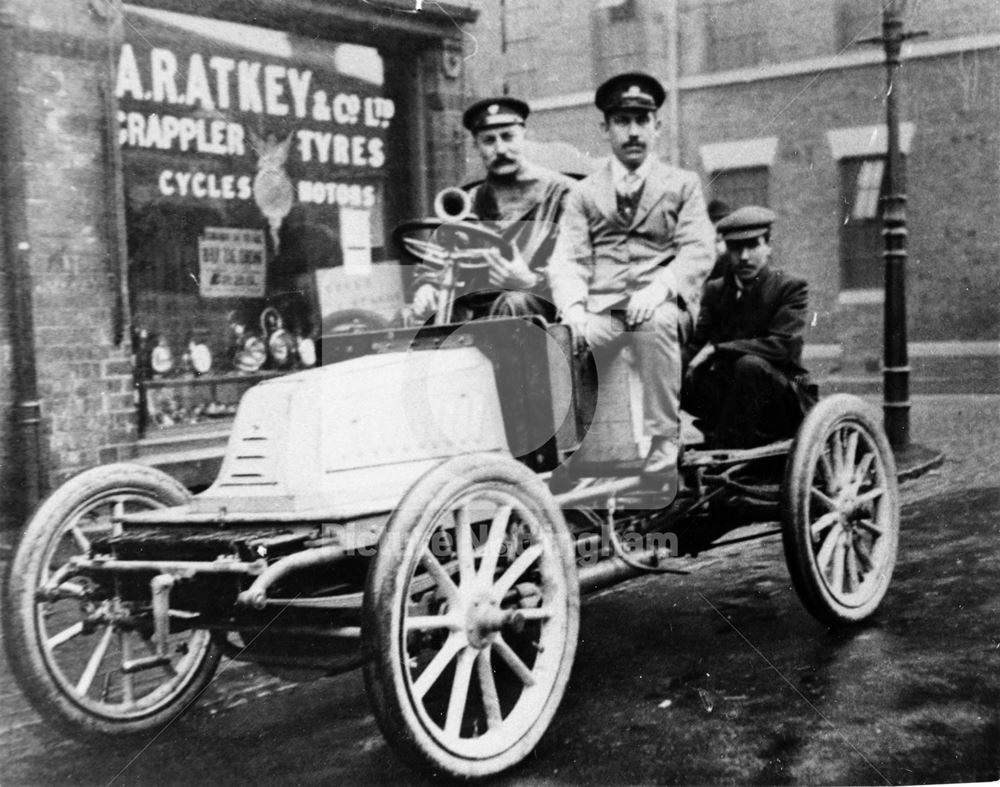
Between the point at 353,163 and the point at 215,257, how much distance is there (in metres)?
0.53

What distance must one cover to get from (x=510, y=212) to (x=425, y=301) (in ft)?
1.30

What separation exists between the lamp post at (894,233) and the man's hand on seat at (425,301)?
160cm

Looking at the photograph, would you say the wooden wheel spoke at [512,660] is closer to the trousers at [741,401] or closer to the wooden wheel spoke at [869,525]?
the trousers at [741,401]

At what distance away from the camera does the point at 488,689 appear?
2.36 m

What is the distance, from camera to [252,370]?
3.06 m

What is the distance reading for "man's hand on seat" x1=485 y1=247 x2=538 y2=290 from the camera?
9.74 ft

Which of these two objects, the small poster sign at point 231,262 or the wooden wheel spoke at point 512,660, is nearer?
the wooden wheel spoke at point 512,660

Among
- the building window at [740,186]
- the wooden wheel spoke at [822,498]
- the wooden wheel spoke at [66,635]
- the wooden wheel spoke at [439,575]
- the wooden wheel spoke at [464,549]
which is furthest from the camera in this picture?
the wooden wheel spoke at [822,498]

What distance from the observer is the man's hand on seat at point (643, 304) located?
10.2 feet

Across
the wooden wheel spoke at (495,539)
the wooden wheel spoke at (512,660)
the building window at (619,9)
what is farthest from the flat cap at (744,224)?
the wooden wheel spoke at (512,660)

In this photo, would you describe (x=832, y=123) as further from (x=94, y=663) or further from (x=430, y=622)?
(x=94, y=663)

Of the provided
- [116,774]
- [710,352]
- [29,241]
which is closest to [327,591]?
[116,774]

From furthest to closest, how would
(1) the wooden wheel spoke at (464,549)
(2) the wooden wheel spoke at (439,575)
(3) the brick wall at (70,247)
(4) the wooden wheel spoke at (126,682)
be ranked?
(3) the brick wall at (70,247), (4) the wooden wheel spoke at (126,682), (1) the wooden wheel spoke at (464,549), (2) the wooden wheel spoke at (439,575)

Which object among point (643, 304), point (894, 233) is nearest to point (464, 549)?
point (643, 304)
